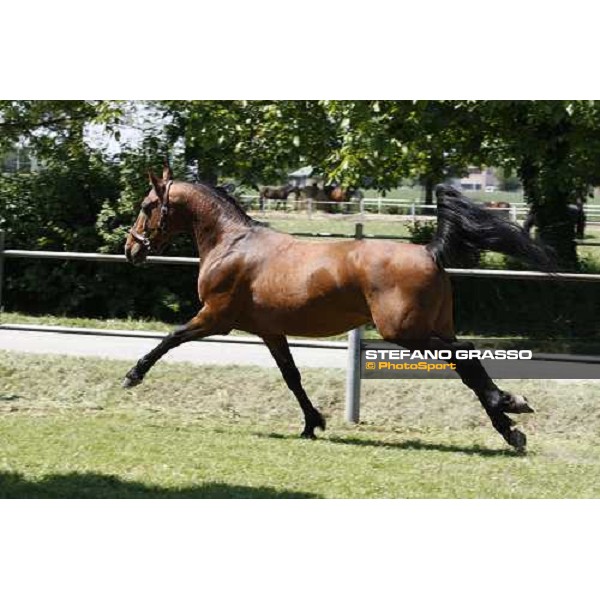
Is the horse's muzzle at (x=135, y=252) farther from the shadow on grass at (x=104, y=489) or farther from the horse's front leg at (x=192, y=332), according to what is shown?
the shadow on grass at (x=104, y=489)

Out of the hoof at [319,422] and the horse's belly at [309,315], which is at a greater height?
the horse's belly at [309,315]

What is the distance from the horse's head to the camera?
946 cm

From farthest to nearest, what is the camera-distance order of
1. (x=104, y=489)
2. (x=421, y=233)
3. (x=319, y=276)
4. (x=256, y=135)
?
1. (x=421, y=233)
2. (x=256, y=135)
3. (x=319, y=276)
4. (x=104, y=489)

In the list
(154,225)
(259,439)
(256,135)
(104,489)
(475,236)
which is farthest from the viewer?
(256,135)

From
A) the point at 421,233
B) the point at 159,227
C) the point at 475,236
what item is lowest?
the point at 421,233

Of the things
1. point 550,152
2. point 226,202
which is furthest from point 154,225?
point 550,152

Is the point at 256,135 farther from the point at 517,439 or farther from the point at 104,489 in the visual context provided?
the point at 104,489

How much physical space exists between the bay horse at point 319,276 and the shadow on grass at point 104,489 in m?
2.05

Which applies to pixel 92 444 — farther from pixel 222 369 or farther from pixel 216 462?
pixel 222 369

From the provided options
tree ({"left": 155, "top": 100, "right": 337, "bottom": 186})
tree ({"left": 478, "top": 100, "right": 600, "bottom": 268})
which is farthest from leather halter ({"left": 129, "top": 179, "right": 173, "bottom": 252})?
tree ({"left": 478, "top": 100, "right": 600, "bottom": 268})

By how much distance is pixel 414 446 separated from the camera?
29.2 ft

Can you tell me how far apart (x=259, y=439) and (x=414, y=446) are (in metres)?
1.31

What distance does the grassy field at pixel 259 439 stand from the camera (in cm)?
711

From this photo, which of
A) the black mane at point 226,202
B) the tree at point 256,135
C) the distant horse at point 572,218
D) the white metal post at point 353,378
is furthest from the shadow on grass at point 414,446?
the distant horse at point 572,218
